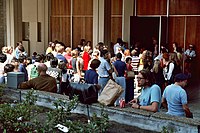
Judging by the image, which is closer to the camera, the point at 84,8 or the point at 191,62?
the point at 191,62

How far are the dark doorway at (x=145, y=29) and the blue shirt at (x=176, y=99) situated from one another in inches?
429

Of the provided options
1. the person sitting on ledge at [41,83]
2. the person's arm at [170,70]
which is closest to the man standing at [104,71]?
the person's arm at [170,70]

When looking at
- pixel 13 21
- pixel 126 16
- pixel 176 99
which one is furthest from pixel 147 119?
pixel 126 16

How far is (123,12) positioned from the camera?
17906 millimetres

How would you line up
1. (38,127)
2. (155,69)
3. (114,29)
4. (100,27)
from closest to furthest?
(38,127) < (155,69) < (100,27) < (114,29)

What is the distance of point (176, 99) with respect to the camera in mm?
5684

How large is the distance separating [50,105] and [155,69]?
4.00m

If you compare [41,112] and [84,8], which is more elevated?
[84,8]

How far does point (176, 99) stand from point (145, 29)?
36.7 ft

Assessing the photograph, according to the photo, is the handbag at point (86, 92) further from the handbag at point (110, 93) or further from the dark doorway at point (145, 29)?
the dark doorway at point (145, 29)

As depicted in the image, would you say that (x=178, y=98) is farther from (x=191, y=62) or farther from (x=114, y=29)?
(x=114, y=29)

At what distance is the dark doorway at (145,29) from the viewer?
16.6 meters

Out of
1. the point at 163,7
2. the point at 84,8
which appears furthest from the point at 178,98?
the point at 84,8

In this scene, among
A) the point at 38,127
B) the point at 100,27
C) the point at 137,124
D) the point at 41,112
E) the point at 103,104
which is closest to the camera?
the point at 38,127
